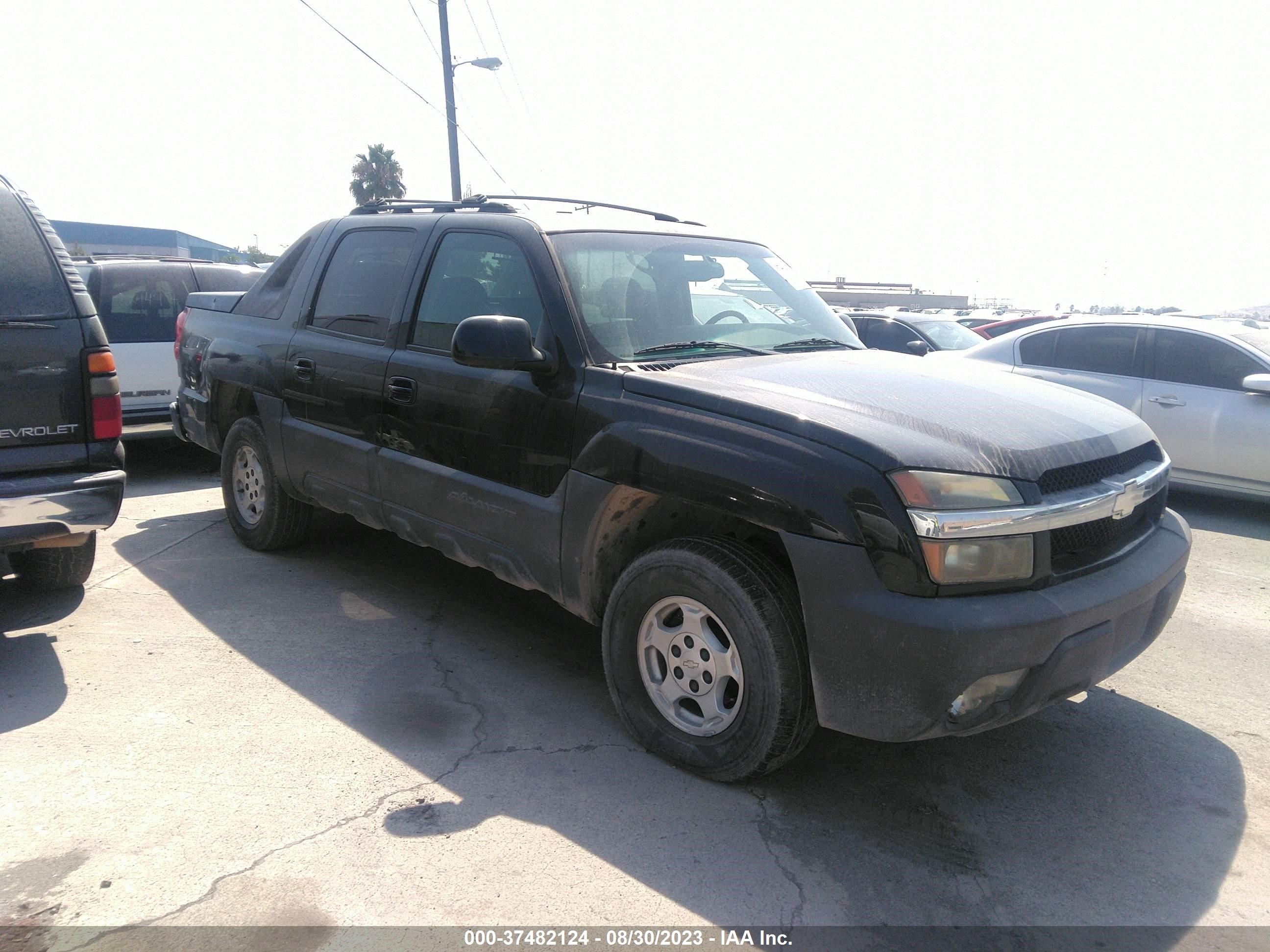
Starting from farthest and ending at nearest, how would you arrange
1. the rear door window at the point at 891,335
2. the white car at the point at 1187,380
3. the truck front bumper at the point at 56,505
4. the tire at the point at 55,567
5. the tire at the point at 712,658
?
the rear door window at the point at 891,335
the white car at the point at 1187,380
the tire at the point at 55,567
the truck front bumper at the point at 56,505
the tire at the point at 712,658

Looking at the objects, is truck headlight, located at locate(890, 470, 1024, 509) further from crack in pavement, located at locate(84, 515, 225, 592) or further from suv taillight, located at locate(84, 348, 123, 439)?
crack in pavement, located at locate(84, 515, 225, 592)

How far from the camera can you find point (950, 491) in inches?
106

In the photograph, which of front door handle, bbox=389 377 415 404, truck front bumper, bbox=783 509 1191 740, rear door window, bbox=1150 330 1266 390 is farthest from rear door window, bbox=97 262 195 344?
rear door window, bbox=1150 330 1266 390

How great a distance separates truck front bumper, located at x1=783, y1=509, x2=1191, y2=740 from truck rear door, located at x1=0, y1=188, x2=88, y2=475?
10.8 ft

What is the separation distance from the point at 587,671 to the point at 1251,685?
2858 millimetres

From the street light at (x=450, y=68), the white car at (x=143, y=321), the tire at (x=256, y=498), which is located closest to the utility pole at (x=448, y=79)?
the street light at (x=450, y=68)

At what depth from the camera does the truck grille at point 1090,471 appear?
2.91 m

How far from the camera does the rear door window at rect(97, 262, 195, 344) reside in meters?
8.28

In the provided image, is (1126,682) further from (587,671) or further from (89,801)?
(89,801)

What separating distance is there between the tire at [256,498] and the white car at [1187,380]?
5727 millimetres

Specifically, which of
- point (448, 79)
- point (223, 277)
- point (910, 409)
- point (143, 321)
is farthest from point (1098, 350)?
point (448, 79)

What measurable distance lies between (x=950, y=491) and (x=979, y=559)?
8.3 inches

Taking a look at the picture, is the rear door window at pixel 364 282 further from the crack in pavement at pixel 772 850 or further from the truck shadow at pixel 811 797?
the crack in pavement at pixel 772 850

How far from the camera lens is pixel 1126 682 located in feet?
13.5
